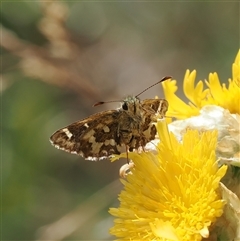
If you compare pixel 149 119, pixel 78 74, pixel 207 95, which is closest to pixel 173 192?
pixel 149 119

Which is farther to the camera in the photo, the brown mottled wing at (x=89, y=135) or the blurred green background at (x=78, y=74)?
the blurred green background at (x=78, y=74)

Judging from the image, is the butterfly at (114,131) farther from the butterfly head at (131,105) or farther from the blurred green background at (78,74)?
the blurred green background at (78,74)

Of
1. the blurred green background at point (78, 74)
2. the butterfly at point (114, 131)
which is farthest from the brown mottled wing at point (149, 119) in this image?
the blurred green background at point (78, 74)

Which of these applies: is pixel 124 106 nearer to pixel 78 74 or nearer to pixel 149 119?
pixel 149 119

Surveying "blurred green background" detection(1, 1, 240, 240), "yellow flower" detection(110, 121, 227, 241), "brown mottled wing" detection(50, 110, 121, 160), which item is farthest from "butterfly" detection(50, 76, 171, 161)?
"blurred green background" detection(1, 1, 240, 240)

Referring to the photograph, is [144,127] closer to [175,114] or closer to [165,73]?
[175,114]

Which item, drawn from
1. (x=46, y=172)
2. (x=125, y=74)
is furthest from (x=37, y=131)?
(x=125, y=74)
